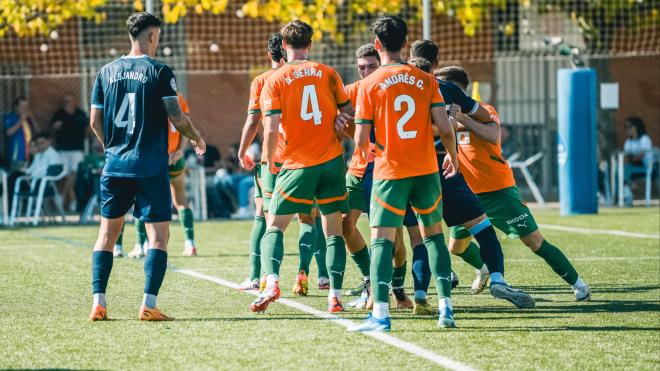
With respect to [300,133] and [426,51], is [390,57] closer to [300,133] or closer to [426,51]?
[426,51]

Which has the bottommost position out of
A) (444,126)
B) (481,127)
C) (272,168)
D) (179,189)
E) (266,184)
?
(179,189)

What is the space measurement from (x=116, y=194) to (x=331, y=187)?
57.3 inches

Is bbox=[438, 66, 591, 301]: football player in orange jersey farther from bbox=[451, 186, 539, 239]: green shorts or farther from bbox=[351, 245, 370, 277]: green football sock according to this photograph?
bbox=[351, 245, 370, 277]: green football sock

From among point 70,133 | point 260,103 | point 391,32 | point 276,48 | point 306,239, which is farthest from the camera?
point 70,133

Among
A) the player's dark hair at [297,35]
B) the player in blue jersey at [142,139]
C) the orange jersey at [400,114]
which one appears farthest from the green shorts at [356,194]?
the orange jersey at [400,114]

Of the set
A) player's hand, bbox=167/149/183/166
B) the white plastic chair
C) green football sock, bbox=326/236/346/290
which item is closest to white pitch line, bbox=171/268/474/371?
green football sock, bbox=326/236/346/290

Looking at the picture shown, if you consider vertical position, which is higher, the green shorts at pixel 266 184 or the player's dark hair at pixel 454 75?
the player's dark hair at pixel 454 75

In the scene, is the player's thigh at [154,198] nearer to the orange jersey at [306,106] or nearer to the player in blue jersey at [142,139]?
the player in blue jersey at [142,139]

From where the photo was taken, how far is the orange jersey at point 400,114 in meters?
7.61

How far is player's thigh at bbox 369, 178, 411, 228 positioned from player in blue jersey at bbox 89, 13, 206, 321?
59.9 inches

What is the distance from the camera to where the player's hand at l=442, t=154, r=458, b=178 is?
25.8 feet

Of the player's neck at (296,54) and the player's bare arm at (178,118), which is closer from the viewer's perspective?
the player's bare arm at (178,118)

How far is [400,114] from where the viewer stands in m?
7.64

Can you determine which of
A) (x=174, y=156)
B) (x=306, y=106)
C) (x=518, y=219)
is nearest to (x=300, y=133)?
(x=306, y=106)
